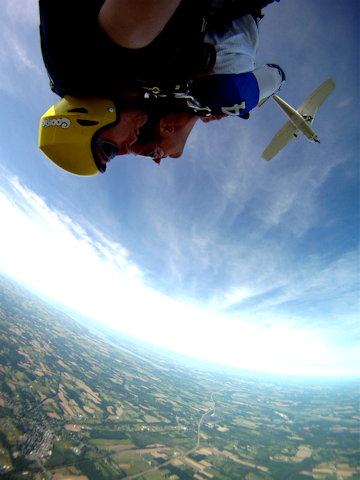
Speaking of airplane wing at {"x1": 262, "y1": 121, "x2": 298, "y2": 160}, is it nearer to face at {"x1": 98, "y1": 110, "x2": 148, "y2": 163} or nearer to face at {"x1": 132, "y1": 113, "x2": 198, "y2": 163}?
face at {"x1": 132, "y1": 113, "x2": 198, "y2": 163}

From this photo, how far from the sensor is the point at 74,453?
25.8 m

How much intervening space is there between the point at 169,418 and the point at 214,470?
A: 1698cm

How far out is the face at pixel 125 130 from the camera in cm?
157

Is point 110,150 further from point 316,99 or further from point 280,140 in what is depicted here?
point 316,99

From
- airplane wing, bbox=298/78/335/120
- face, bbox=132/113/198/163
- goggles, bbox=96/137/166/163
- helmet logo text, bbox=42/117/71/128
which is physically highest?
airplane wing, bbox=298/78/335/120

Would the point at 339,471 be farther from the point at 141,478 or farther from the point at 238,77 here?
the point at 238,77

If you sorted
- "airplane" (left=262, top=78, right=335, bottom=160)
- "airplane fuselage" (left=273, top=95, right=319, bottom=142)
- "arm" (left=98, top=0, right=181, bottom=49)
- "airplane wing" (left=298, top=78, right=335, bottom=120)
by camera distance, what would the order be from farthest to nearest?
"airplane fuselage" (left=273, top=95, right=319, bottom=142), "airplane" (left=262, top=78, right=335, bottom=160), "airplane wing" (left=298, top=78, right=335, bottom=120), "arm" (left=98, top=0, right=181, bottom=49)

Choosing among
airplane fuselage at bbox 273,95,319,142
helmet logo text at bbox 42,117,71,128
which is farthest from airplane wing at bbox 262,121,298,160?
helmet logo text at bbox 42,117,71,128

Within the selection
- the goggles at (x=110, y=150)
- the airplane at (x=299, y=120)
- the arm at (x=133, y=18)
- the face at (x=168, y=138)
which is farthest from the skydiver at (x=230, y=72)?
the airplane at (x=299, y=120)

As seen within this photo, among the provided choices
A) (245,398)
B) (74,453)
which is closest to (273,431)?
(245,398)

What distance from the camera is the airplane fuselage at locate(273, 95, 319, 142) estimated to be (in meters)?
10.7

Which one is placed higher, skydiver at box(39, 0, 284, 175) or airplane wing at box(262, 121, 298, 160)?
airplane wing at box(262, 121, 298, 160)

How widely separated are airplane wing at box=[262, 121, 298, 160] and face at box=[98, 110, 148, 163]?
33.3ft

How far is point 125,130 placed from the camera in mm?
1655
